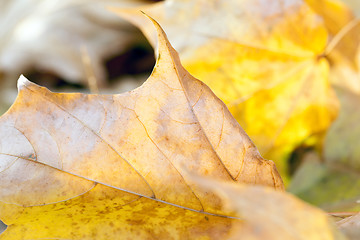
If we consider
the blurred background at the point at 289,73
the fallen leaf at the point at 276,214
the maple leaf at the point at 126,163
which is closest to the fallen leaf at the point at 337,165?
the blurred background at the point at 289,73

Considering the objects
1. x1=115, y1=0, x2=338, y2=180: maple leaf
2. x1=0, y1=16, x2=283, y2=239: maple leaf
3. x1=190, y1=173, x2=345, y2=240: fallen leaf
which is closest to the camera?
x1=190, y1=173, x2=345, y2=240: fallen leaf

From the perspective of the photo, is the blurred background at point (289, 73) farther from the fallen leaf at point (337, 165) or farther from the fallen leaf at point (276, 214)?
the fallen leaf at point (276, 214)

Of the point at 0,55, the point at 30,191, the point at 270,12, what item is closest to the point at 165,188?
the point at 30,191

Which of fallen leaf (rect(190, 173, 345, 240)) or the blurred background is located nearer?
fallen leaf (rect(190, 173, 345, 240))

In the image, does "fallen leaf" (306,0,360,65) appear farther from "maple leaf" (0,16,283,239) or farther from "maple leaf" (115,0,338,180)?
"maple leaf" (0,16,283,239)

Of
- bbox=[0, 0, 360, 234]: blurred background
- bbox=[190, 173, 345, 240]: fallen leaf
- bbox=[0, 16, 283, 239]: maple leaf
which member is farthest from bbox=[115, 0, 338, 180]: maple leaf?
bbox=[190, 173, 345, 240]: fallen leaf

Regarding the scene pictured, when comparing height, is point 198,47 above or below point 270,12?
below

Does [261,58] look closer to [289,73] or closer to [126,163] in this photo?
[289,73]

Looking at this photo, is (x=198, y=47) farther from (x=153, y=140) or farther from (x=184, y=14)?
(x=153, y=140)
